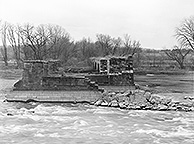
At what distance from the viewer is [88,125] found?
11.8m

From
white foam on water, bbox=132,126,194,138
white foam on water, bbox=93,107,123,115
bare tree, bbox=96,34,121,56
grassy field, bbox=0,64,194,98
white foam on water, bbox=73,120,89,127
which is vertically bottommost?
white foam on water, bbox=132,126,194,138

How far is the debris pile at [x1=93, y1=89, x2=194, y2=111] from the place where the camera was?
14477mm

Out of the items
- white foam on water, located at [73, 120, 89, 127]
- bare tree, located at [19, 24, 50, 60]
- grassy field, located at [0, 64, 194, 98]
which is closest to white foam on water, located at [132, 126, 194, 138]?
white foam on water, located at [73, 120, 89, 127]

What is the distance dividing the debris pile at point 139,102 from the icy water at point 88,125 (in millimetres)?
555

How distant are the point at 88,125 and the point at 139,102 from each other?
407cm

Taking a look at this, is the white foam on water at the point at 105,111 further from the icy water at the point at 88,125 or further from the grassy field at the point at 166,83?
the grassy field at the point at 166,83

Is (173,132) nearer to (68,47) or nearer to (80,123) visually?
(80,123)

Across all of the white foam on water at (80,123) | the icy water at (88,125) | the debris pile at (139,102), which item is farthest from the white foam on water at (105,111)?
the white foam on water at (80,123)

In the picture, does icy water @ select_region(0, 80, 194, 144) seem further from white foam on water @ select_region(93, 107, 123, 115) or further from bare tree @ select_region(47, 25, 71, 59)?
bare tree @ select_region(47, 25, 71, 59)

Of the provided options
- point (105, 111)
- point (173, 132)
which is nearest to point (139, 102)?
point (105, 111)

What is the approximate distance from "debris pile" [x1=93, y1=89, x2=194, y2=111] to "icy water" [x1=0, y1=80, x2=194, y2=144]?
56 cm

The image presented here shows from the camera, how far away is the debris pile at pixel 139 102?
47.5 ft

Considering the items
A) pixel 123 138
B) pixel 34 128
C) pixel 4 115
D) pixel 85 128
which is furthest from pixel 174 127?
pixel 4 115

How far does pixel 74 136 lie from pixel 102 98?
5528 millimetres
